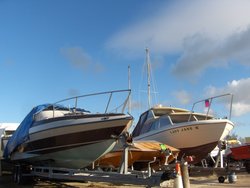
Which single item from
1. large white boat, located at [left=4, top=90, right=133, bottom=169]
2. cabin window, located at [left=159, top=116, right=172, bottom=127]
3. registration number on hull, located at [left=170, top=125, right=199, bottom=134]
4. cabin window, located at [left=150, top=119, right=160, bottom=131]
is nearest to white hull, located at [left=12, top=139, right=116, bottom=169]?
large white boat, located at [left=4, top=90, right=133, bottom=169]

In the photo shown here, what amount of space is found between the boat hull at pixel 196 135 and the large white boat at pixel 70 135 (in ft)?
16.6

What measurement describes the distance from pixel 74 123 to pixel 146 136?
667 centimetres

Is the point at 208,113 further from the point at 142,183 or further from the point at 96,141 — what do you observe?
the point at 142,183

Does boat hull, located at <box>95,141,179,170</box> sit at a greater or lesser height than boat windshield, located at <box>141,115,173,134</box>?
lesser

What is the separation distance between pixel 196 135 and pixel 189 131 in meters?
0.33

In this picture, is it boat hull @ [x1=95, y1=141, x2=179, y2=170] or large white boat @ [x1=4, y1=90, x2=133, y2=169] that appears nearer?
large white boat @ [x1=4, y1=90, x2=133, y2=169]

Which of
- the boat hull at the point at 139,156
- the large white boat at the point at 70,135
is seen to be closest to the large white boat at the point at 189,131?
the boat hull at the point at 139,156

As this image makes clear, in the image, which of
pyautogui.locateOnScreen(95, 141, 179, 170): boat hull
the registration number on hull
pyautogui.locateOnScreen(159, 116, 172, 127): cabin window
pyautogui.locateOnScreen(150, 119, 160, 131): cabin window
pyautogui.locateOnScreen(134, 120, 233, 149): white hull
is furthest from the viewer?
pyautogui.locateOnScreen(150, 119, 160, 131): cabin window

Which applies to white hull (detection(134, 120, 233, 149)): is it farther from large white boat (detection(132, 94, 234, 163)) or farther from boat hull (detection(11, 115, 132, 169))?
boat hull (detection(11, 115, 132, 169))

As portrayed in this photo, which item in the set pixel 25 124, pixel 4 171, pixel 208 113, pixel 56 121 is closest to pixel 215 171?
pixel 208 113

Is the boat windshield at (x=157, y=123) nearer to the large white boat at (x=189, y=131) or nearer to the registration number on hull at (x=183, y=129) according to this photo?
the large white boat at (x=189, y=131)

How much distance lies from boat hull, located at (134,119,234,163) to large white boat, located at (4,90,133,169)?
5069 millimetres

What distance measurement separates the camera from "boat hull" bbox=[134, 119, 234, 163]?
597 inches

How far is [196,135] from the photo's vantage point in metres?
15.4
